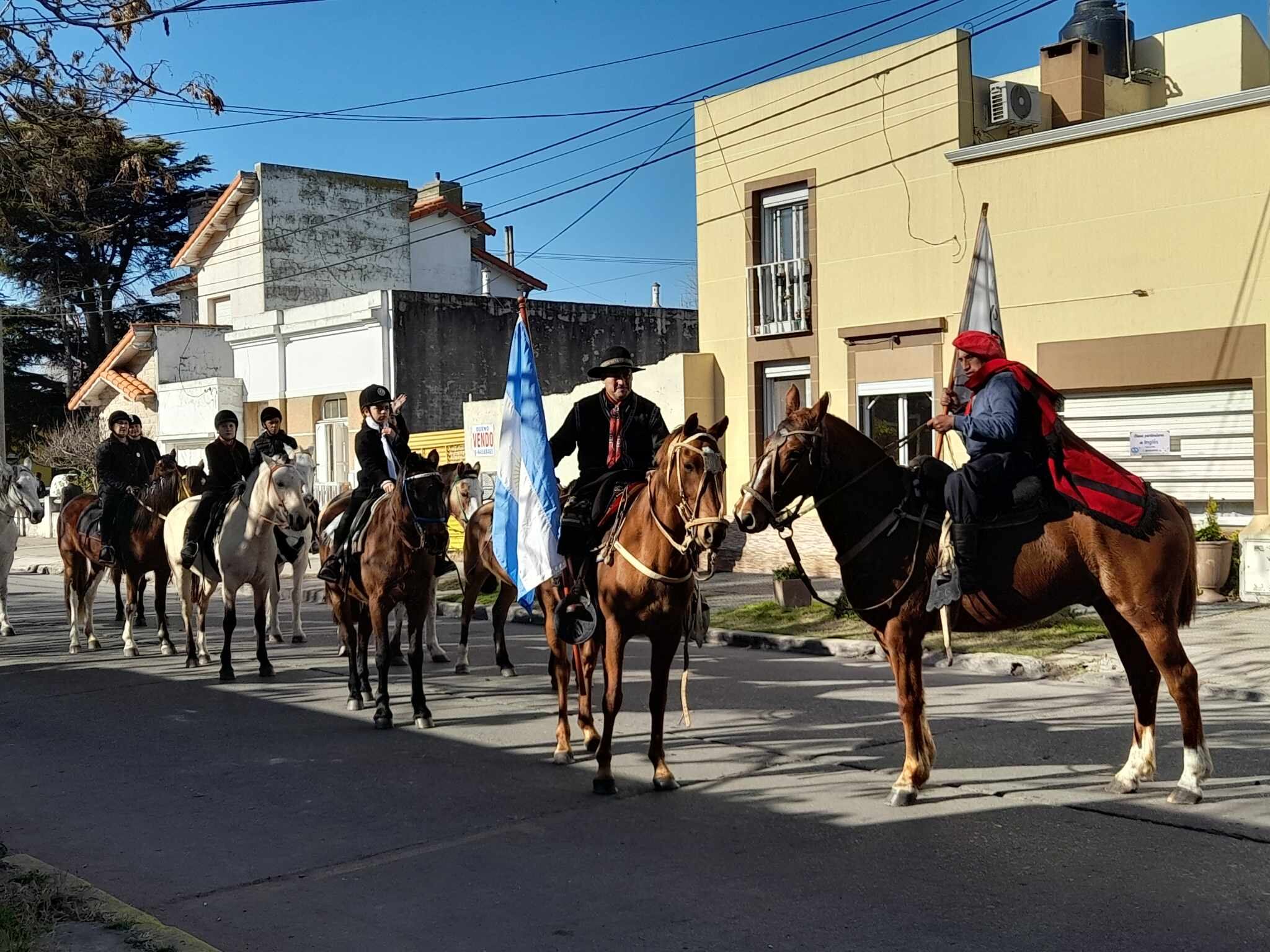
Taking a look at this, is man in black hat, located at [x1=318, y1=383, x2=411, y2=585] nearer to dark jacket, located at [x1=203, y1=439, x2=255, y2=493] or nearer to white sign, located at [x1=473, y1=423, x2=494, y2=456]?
dark jacket, located at [x1=203, y1=439, x2=255, y2=493]

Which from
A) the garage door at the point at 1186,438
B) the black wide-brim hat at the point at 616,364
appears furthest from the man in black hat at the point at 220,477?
the garage door at the point at 1186,438

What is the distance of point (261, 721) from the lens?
9.92 meters

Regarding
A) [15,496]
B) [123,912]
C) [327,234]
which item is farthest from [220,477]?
[327,234]

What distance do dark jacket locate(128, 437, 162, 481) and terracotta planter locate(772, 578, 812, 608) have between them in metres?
7.94

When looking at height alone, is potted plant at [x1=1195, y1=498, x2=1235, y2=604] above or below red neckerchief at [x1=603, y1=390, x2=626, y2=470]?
below

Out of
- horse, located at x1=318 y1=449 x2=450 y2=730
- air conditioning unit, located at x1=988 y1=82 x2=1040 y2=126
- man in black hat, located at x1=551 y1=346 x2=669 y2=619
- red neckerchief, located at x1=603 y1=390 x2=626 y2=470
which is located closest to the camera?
man in black hat, located at x1=551 y1=346 x2=669 y2=619

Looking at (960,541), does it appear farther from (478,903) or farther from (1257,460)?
(1257,460)

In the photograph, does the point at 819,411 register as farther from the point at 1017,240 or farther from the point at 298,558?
the point at 1017,240

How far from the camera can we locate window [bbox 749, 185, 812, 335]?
20.9 m

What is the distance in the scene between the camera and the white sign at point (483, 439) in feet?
84.7

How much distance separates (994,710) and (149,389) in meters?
33.5

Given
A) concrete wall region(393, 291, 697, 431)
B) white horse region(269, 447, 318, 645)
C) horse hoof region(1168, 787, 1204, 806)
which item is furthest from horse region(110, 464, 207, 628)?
concrete wall region(393, 291, 697, 431)

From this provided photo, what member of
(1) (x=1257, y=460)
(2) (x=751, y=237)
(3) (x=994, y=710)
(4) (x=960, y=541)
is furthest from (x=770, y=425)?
(4) (x=960, y=541)

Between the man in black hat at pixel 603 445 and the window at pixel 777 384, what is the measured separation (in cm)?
1271
